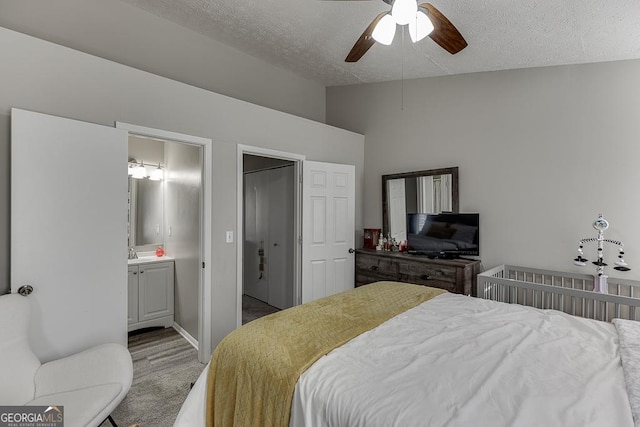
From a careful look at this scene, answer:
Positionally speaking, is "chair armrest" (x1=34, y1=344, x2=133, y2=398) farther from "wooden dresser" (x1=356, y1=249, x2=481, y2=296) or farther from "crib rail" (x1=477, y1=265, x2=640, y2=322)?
"crib rail" (x1=477, y1=265, x2=640, y2=322)

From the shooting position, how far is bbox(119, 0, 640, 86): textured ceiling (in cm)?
220

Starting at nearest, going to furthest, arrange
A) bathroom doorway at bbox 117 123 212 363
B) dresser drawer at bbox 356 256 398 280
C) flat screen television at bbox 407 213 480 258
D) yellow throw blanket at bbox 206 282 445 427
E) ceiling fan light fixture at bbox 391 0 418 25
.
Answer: yellow throw blanket at bbox 206 282 445 427, ceiling fan light fixture at bbox 391 0 418 25, bathroom doorway at bbox 117 123 212 363, flat screen television at bbox 407 213 480 258, dresser drawer at bbox 356 256 398 280

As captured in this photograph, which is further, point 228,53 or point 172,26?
point 228,53

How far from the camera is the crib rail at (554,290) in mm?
2594

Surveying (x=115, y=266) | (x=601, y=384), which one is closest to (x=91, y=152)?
(x=115, y=266)

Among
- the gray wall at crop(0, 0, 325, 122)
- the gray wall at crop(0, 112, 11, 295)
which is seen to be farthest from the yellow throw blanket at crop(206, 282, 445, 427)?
the gray wall at crop(0, 0, 325, 122)

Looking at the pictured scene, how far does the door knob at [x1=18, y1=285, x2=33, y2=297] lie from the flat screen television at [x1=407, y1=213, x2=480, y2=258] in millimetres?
3296

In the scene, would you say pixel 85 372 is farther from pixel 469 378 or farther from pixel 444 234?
pixel 444 234

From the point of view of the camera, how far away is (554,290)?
2525 mm

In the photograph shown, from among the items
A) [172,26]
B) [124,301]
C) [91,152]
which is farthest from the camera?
[172,26]

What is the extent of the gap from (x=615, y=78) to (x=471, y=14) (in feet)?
4.98

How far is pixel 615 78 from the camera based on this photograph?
9.04 ft

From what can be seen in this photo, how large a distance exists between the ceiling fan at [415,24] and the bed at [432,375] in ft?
5.49

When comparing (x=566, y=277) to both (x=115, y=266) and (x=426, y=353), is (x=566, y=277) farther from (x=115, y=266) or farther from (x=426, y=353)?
(x=115, y=266)
